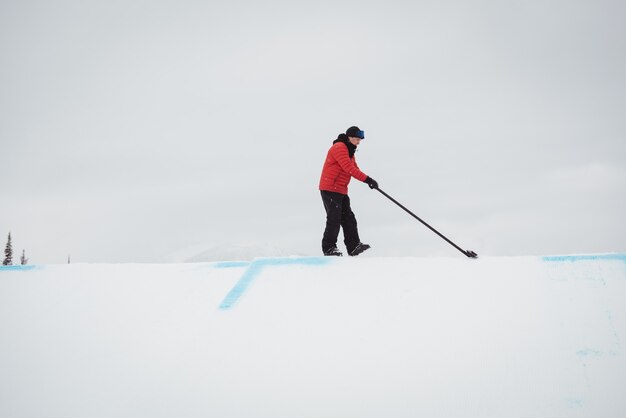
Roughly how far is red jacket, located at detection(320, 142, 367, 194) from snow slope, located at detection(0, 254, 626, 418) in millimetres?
1116

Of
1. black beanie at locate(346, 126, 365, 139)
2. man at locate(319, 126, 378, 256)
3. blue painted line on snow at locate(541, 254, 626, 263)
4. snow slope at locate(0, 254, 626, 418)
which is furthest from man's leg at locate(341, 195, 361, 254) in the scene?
blue painted line on snow at locate(541, 254, 626, 263)

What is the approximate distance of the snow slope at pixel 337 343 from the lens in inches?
111

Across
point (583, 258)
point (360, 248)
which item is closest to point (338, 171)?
point (360, 248)

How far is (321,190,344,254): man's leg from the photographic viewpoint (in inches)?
209

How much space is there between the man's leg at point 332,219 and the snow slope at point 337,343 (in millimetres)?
729

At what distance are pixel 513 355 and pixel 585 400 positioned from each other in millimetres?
489

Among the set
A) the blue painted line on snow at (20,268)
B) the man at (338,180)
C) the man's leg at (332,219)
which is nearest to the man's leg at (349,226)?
the man at (338,180)

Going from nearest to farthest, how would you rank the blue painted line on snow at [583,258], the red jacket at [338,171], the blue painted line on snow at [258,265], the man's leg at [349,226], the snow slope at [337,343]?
1. the snow slope at [337,343]
2. the blue painted line on snow at [583,258]
3. the blue painted line on snow at [258,265]
4. the red jacket at [338,171]
5. the man's leg at [349,226]

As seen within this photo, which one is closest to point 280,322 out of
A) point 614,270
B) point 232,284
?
point 232,284

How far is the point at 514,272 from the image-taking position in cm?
401

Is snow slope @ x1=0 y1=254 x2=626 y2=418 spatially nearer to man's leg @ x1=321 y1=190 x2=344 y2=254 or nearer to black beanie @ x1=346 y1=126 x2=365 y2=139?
man's leg @ x1=321 y1=190 x2=344 y2=254

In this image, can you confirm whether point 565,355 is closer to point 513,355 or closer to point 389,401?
point 513,355

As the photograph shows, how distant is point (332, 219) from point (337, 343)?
7.26 feet

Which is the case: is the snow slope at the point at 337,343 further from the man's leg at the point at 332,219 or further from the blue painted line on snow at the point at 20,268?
the blue painted line on snow at the point at 20,268
